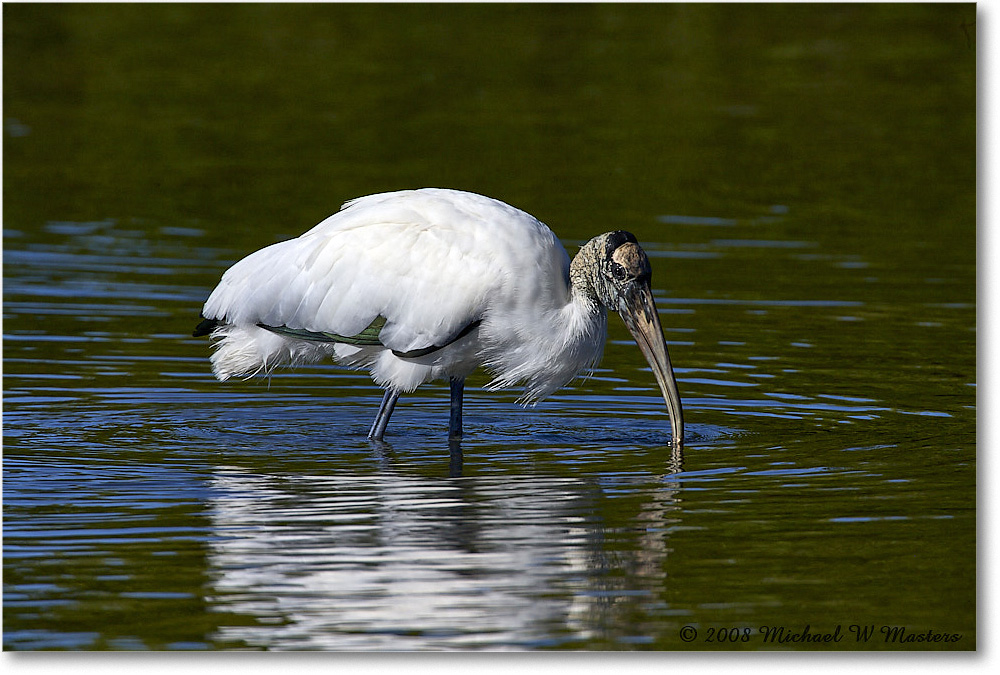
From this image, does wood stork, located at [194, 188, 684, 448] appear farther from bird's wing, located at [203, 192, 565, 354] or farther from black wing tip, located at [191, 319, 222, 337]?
black wing tip, located at [191, 319, 222, 337]

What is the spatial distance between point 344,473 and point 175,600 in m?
2.18

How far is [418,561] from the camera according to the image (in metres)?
7.20

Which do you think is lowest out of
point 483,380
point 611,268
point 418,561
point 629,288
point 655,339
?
point 483,380

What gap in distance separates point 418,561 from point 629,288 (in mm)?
2412

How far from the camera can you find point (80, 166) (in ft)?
65.1

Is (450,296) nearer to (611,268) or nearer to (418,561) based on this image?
(611,268)

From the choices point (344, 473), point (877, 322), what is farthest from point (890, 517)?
point (877, 322)

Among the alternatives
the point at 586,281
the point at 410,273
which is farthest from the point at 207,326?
the point at 586,281

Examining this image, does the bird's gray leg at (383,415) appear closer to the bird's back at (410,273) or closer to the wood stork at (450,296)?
the wood stork at (450,296)

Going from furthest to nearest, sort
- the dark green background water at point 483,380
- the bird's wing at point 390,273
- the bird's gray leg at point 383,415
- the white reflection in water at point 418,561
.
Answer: the bird's gray leg at point 383,415 < the bird's wing at point 390,273 < the dark green background water at point 483,380 < the white reflection in water at point 418,561

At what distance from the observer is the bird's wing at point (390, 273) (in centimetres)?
892

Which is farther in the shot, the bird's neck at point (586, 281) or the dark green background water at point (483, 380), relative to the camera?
the bird's neck at point (586, 281)

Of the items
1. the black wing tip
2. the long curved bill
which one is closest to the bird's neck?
the long curved bill

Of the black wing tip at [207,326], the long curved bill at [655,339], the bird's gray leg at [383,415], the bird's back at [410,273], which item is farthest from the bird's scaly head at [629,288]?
the black wing tip at [207,326]
